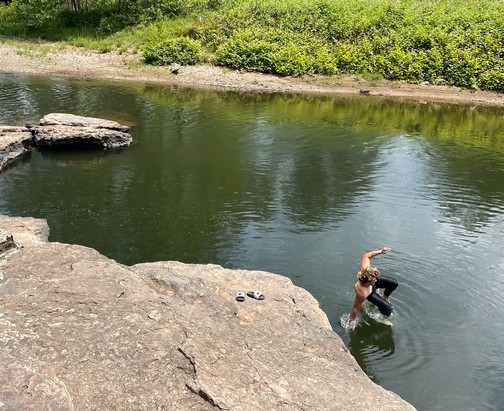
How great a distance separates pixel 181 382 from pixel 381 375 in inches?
201

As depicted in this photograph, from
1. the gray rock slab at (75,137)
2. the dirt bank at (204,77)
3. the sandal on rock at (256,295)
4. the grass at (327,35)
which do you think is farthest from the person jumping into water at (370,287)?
the grass at (327,35)

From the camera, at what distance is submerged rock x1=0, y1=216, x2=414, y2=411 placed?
6.28 meters

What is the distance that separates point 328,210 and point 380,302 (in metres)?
6.73

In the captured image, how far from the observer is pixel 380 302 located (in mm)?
11578

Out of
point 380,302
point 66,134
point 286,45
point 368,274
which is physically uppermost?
point 286,45

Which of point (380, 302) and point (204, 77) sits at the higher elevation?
point (204, 77)

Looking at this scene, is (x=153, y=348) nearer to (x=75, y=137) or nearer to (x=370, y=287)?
(x=370, y=287)

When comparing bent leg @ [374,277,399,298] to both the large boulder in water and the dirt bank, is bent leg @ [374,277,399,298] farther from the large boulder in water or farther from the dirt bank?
the dirt bank

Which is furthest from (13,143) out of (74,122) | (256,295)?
(256,295)

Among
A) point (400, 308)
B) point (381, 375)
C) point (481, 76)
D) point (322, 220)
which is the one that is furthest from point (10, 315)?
point (481, 76)

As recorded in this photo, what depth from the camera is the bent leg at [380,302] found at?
11.5 metres

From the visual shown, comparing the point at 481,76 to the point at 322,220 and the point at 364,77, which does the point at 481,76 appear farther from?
the point at 322,220

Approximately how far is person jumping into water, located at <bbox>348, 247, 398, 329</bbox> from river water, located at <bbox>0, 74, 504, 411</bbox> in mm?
408

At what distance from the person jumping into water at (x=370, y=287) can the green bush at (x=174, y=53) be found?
36613 millimetres
